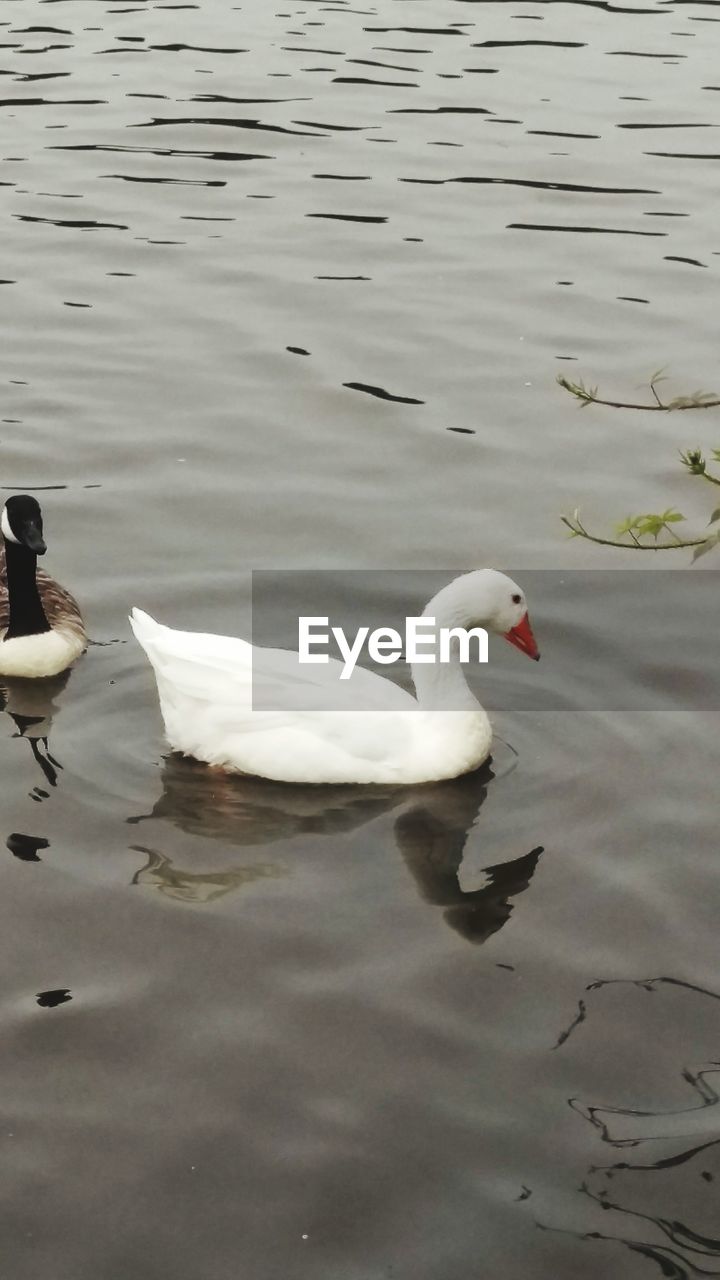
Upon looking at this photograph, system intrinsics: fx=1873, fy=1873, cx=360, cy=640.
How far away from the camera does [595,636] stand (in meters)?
10.1

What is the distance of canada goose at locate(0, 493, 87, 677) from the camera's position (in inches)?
384

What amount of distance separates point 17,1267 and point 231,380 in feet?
28.4

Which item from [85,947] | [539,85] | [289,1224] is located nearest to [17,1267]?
[289,1224]

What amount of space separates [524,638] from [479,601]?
0.38 metres

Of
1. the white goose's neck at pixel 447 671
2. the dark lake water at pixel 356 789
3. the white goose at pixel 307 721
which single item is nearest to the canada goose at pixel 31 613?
the dark lake water at pixel 356 789

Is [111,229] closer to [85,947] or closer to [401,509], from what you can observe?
[401,509]

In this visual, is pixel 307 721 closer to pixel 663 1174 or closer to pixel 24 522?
pixel 24 522

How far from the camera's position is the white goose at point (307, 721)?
8547mm

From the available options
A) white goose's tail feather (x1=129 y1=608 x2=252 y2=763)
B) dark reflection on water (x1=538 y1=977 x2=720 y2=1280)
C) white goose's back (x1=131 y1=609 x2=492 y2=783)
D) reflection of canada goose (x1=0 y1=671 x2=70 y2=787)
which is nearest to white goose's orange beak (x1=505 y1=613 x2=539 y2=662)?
white goose's back (x1=131 y1=609 x2=492 y2=783)

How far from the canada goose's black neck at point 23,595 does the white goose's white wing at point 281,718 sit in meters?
1.27

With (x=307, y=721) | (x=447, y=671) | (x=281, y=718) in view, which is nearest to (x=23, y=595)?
(x=281, y=718)

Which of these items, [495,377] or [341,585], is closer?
[341,585]

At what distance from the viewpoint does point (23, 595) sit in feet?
33.0
